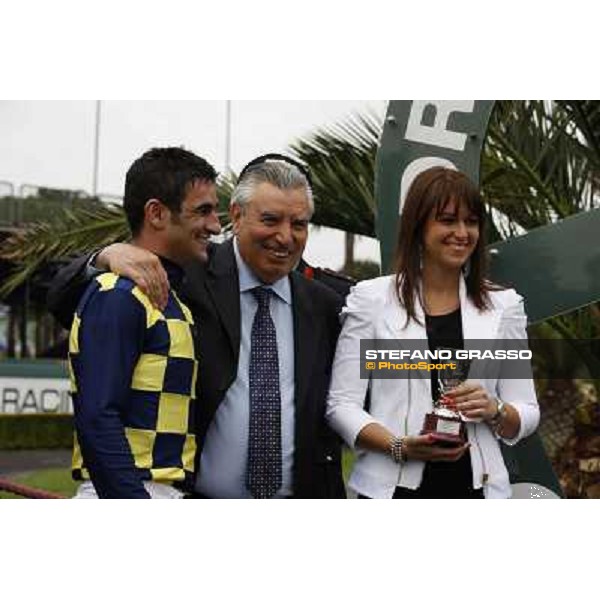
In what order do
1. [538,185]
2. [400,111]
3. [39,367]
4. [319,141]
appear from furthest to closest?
[39,367] → [538,185] → [319,141] → [400,111]

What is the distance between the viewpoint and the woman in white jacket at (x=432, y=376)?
2127 millimetres

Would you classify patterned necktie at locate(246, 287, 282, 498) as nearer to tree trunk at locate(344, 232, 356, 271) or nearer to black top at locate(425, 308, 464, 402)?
black top at locate(425, 308, 464, 402)

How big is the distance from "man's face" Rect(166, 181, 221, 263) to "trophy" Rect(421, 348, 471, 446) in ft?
1.93

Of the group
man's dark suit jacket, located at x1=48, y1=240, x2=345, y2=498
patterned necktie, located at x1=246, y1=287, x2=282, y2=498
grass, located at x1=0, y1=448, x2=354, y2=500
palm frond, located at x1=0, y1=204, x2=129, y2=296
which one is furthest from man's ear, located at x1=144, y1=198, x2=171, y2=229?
grass, located at x1=0, y1=448, x2=354, y2=500

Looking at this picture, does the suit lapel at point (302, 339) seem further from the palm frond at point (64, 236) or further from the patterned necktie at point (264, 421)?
the palm frond at point (64, 236)

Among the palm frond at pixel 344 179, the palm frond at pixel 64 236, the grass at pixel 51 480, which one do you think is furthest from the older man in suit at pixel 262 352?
the grass at pixel 51 480

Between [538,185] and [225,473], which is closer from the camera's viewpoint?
[225,473]

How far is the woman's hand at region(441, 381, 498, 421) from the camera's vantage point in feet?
6.95

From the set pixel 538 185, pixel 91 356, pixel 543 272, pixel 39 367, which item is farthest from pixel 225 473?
pixel 39 367

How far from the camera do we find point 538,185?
378 centimetres

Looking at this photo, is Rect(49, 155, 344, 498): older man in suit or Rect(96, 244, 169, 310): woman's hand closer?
Rect(96, 244, 169, 310): woman's hand

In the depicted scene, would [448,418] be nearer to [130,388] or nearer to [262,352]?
[262,352]

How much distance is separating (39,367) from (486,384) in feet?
15.2
